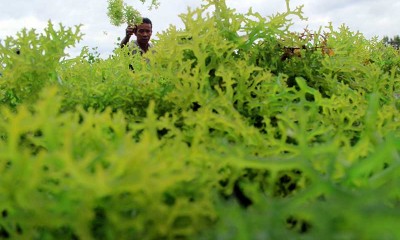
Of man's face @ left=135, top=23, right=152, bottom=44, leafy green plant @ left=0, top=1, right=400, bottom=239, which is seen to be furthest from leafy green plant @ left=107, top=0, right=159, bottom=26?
man's face @ left=135, top=23, right=152, bottom=44

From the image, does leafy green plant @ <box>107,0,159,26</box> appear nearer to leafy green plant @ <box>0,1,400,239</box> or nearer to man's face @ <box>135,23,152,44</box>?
leafy green plant @ <box>0,1,400,239</box>

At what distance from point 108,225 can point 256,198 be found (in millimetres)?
167

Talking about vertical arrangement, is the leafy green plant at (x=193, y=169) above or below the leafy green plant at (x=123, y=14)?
below

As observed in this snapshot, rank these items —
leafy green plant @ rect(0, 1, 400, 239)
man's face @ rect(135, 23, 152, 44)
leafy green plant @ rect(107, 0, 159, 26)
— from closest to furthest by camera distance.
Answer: leafy green plant @ rect(0, 1, 400, 239) → leafy green plant @ rect(107, 0, 159, 26) → man's face @ rect(135, 23, 152, 44)

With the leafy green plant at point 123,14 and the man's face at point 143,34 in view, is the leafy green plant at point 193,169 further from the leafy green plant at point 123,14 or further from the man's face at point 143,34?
the man's face at point 143,34

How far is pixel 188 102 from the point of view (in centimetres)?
92

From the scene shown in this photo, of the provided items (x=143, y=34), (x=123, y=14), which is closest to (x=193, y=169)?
(x=123, y=14)

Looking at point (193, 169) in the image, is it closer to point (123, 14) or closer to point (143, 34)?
point (123, 14)

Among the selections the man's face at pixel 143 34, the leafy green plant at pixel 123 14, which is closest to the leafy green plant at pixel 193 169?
the leafy green plant at pixel 123 14

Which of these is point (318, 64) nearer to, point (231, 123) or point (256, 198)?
point (231, 123)

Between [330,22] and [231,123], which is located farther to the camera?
[330,22]

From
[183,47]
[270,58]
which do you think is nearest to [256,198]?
[183,47]

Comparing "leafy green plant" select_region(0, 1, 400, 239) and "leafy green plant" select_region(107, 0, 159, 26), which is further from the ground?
"leafy green plant" select_region(107, 0, 159, 26)

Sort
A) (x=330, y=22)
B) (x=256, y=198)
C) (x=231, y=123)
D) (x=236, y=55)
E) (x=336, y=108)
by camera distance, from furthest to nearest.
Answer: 1. (x=330, y=22)
2. (x=236, y=55)
3. (x=336, y=108)
4. (x=231, y=123)
5. (x=256, y=198)
